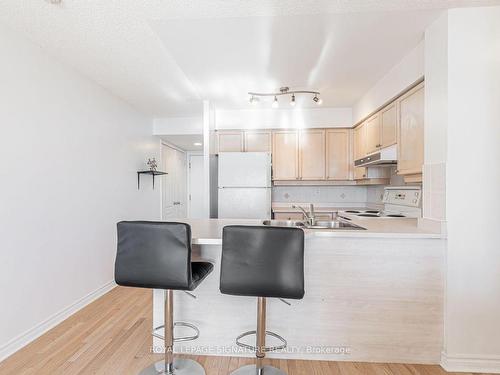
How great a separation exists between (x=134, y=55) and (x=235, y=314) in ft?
7.59

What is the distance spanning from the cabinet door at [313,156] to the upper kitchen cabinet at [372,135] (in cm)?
69

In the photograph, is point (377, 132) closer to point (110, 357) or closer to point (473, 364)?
point (473, 364)

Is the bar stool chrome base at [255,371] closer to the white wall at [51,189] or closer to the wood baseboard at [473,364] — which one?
the wood baseboard at [473,364]

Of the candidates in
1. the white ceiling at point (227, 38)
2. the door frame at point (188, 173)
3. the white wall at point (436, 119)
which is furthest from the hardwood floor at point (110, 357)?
the door frame at point (188, 173)

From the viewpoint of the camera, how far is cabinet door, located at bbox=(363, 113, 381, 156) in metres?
3.31

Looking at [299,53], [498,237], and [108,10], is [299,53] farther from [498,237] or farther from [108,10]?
[498,237]

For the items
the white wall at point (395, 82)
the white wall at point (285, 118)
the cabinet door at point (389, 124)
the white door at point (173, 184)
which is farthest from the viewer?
the white door at point (173, 184)

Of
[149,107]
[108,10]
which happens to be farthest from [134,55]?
[149,107]

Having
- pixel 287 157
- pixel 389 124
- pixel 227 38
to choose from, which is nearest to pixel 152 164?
pixel 287 157

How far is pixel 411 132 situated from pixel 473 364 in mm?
1745

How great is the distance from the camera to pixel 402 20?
6.44 feet

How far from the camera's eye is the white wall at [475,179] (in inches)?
71.6

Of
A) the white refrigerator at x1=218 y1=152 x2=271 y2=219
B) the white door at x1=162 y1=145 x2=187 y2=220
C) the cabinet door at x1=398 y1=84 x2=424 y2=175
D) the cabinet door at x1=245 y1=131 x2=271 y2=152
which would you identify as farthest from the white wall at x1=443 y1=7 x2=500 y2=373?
the white door at x1=162 y1=145 x2=187 y2=220

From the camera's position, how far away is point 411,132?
2.52 m
